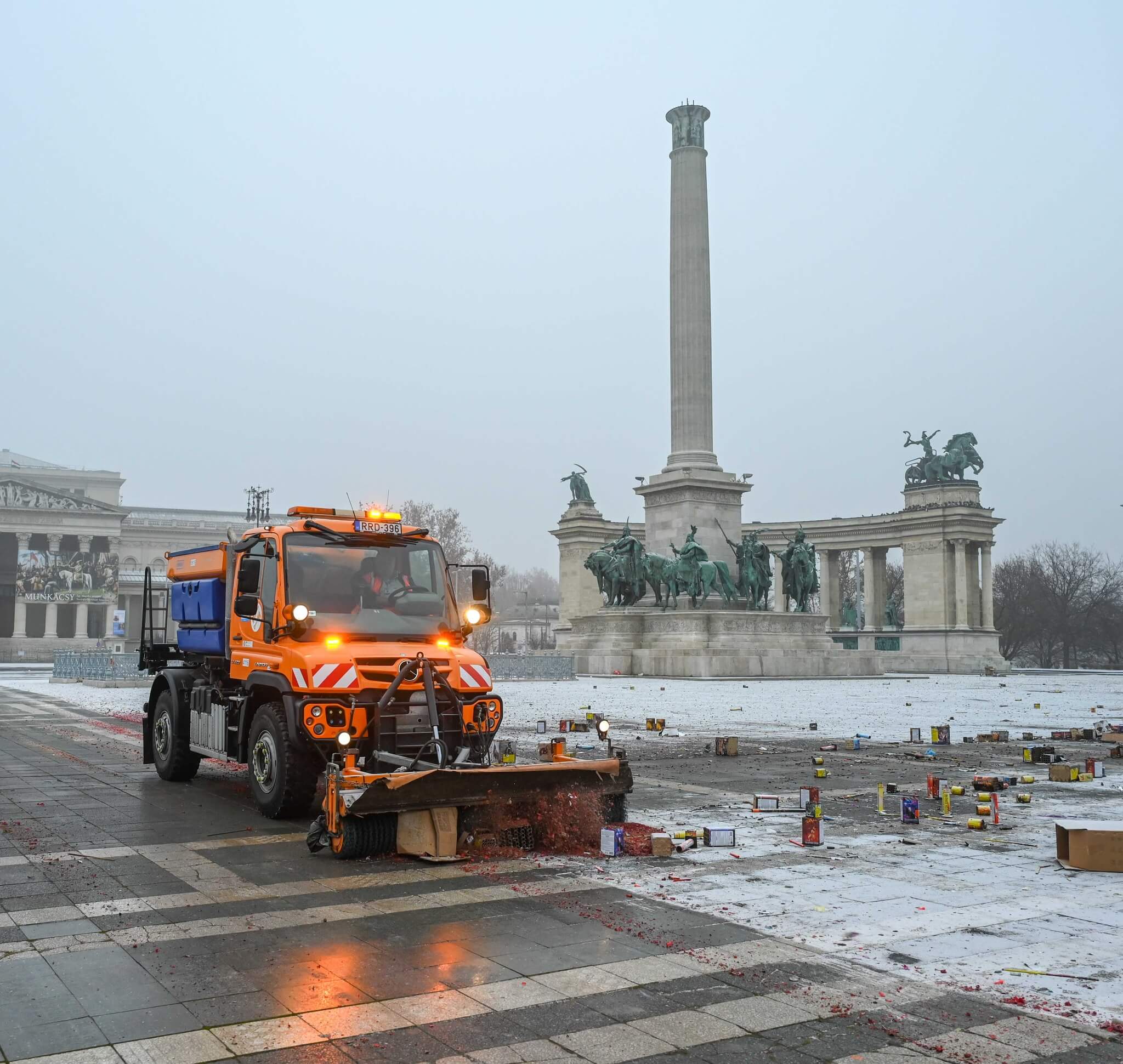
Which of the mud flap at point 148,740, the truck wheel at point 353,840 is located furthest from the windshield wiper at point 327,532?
the mud flap at point 148,740

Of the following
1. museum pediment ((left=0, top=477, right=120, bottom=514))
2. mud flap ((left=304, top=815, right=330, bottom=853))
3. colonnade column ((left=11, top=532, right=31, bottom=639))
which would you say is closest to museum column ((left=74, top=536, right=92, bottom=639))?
museum pediment ((left=0, top=477, right=120, bottom=514))

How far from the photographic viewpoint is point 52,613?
109 meters

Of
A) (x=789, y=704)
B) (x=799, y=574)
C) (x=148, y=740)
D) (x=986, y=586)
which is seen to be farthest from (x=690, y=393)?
(x=148, y=740)

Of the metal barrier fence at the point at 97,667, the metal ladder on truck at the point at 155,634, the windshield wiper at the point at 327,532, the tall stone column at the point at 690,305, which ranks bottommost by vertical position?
the metal barrier fence at the point at 97,667

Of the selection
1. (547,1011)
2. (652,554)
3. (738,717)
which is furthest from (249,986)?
(652,554)

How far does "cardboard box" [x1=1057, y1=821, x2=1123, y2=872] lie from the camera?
8.83 metres

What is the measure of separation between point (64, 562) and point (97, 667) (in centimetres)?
7071

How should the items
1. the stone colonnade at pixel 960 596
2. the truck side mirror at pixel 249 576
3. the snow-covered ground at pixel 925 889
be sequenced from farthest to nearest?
the stone colonnade at pixel 960 596
the truck side mirror at pixel 249 576
the snow-covered ground at pixel 925 889

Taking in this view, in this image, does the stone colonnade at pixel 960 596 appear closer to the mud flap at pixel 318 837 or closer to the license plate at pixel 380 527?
the license plate at pixel 380 527

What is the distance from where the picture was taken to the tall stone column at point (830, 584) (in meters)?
83.3

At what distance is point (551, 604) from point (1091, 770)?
7144 inches

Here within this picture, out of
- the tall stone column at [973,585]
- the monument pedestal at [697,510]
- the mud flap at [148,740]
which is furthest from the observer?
the tall stone column at [973,585]

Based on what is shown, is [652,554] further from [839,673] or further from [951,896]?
[951,896]

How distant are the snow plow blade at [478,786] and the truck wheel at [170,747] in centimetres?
519
